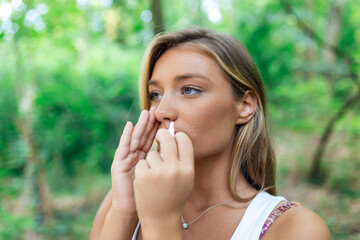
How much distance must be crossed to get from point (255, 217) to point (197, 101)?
2.32ft

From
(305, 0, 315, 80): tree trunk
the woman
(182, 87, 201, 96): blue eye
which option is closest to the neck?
the woman

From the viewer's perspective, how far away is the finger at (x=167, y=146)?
117cm

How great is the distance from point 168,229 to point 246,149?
0.94 m

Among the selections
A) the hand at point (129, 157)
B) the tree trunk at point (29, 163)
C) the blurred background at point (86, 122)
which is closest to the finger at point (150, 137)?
the hand at point (129, 157)

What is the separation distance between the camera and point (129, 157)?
5.56 ft

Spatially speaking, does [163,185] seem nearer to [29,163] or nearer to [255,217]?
[255,217]

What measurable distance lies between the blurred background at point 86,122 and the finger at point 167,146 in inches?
114

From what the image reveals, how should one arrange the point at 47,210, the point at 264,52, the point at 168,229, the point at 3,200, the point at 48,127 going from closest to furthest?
1. the point at 168,229
2. the point at 3,200
3. the point at 47,210
4. the point at 48,127
5. the point at 264,52

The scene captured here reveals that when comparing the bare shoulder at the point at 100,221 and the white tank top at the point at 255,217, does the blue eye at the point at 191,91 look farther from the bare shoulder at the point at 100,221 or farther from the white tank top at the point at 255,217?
the bare shoulder at the point at 100,221

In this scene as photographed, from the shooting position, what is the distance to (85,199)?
21.4 feet

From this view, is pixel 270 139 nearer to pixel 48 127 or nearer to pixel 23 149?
pixel 23 149

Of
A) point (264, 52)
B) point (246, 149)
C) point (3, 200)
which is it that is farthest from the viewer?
point (264, 52)

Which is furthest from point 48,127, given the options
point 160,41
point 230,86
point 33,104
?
point 230,86

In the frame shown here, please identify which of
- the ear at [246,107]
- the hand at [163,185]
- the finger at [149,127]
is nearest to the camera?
the hand at [163,185]
